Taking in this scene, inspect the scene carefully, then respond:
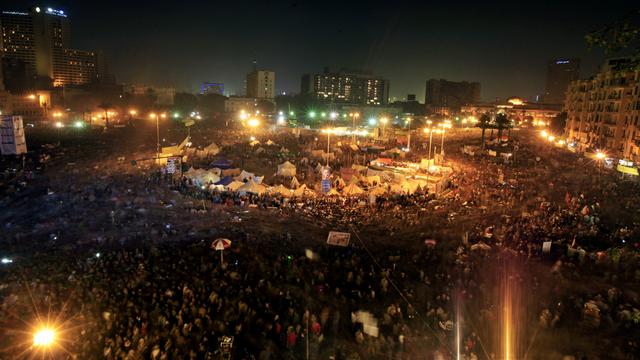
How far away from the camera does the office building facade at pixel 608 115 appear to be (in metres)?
38.5

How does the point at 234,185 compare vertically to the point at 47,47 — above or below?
below

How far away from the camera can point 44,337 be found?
951 centimetres

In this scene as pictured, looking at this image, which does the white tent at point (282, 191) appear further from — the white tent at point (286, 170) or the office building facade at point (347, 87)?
the office building facade at point (347, 87)

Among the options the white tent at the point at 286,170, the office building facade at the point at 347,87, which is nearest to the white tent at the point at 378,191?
the white tent at the point at 286,170

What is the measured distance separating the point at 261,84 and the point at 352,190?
10709 cm

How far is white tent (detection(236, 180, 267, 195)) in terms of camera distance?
72.7ft

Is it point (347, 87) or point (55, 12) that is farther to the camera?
point (347, 87)

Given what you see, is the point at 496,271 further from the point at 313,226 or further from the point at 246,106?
the point at 246,106

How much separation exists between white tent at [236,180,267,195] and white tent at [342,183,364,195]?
433 cm

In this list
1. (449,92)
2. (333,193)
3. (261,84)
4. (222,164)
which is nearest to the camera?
(333,193)

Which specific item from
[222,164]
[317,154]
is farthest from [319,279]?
[317,154]

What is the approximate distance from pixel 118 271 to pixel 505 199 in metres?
17.5

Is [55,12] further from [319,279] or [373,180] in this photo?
[319,279]

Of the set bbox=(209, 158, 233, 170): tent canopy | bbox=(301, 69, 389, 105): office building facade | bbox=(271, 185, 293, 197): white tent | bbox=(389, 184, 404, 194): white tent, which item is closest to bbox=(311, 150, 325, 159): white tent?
bbox=(209, 158, 233, 170): tent canopy
